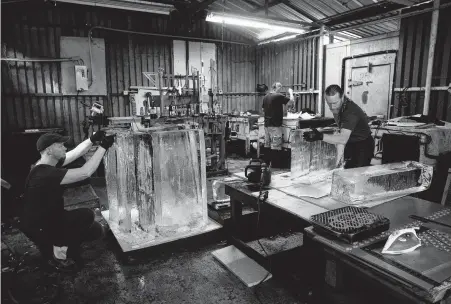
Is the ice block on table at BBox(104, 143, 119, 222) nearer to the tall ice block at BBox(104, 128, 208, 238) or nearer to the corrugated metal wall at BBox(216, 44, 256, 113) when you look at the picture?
the tall ice block at BBox(104, 128, 208, 238)

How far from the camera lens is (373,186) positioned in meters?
2.31

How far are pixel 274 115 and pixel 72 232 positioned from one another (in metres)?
4.95

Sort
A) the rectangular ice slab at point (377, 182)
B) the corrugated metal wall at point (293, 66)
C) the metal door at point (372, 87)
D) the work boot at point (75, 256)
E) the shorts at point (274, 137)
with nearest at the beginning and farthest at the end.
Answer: the rectangular ice slab at point (377, 182)
the work boot at point (75, 256)
the metal door at point (372, 87)
the shorts at point (274, 137)
the corrugated metal wall at point (293, 66)

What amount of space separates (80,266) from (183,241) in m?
1.06

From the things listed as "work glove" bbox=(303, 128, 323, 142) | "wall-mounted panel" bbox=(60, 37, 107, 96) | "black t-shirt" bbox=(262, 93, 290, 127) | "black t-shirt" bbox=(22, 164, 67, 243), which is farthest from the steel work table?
"wall-mounted panel" bbox=(60, 37, 107, 96)

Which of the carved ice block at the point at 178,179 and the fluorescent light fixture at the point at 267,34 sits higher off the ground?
the fluorescent light fixture at the point at 267,34

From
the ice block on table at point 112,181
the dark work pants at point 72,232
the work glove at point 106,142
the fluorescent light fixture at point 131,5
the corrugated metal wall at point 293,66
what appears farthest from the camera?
the corrugated metal wall at point 293,66

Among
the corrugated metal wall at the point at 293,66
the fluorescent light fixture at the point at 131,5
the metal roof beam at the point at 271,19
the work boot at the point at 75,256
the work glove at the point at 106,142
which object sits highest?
the fluorescent light fixture at the point at 131,5

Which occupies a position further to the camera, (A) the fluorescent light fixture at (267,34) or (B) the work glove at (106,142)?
(A) the fluorescent light fixture at (267,34)

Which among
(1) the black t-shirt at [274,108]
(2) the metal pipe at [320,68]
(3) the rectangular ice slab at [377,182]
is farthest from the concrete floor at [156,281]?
(2) the metal pipe at [320,68]

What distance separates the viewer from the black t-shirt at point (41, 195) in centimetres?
261

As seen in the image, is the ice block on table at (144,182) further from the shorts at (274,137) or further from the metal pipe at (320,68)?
the metal pipe at (320,68)

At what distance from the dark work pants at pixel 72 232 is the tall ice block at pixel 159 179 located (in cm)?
36

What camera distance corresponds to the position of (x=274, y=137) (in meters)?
7.04
